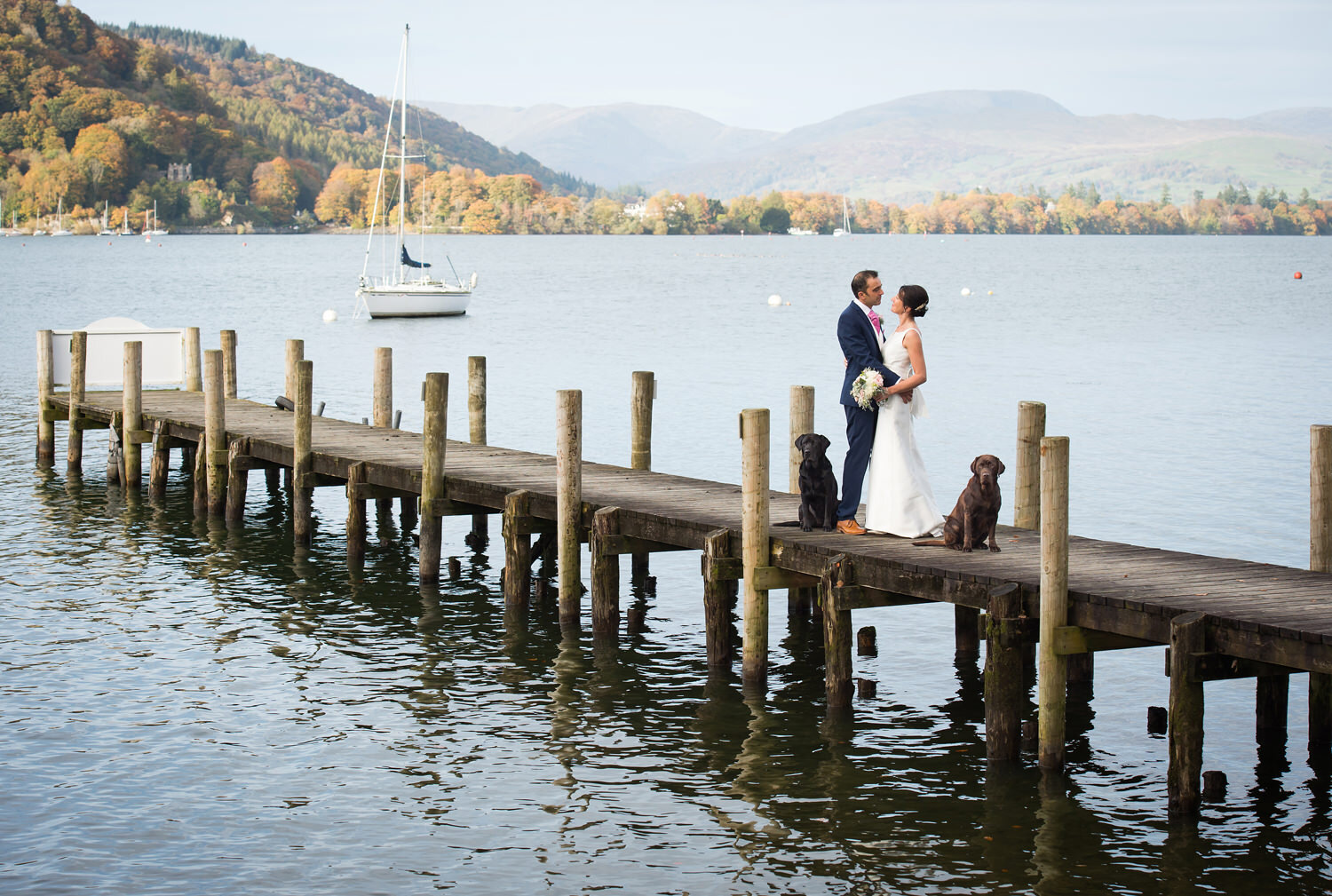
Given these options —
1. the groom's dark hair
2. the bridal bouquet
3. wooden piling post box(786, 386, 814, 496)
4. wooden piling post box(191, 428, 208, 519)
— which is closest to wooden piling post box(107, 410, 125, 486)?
wooden piling post box(191, 428, 208, 519)

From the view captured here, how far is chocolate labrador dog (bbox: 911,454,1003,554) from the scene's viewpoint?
39.7 ft

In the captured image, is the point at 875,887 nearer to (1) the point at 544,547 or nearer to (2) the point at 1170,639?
(2) the point at 1170,639

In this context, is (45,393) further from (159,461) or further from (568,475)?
(568,475)

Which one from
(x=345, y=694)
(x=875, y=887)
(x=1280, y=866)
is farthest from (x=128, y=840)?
(x=1280, y=866)

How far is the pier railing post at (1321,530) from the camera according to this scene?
39.1 feet

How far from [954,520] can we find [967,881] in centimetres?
346

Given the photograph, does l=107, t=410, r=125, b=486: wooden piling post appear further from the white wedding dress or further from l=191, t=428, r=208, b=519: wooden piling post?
the white wedding dress

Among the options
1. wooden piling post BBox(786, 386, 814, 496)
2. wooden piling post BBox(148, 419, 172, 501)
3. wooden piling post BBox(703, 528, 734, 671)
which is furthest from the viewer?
wooden piling post BBox(148, 419, 172, 501)

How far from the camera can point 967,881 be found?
975 cm

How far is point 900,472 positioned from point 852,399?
73cm

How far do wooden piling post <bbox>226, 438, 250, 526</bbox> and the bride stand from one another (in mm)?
10464

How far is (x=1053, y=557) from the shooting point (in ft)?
34.3

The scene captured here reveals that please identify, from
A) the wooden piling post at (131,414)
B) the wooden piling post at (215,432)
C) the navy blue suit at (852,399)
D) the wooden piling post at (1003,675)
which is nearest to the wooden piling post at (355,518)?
the wooden piling post at (215,432)

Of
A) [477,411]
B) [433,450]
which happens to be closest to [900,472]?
[433,450]
